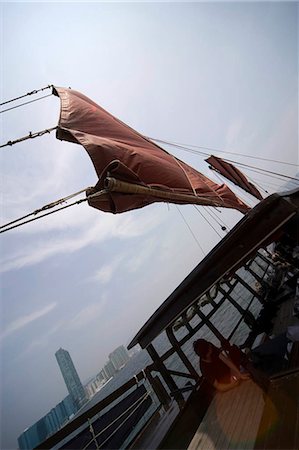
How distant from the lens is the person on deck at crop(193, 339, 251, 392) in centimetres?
529

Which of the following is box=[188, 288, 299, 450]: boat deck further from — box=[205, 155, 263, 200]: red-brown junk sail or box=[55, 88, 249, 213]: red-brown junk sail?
box=[205, 155, 263, 200]: red-brown junk sail

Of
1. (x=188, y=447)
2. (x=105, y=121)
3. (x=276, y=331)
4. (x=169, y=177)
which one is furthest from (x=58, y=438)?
(x=105, y=121)

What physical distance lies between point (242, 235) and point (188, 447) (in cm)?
392

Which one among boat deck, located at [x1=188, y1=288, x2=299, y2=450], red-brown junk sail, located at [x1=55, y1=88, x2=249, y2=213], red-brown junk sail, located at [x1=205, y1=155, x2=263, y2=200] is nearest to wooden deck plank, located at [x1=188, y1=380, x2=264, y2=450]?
boat deck, located at [x1=188, y1=288, x2=299, y2=450]

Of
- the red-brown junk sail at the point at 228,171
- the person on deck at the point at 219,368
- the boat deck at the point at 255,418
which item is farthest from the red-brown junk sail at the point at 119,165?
the red-brown junk sail at the point at 228,171

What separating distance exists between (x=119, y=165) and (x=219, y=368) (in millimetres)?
4825

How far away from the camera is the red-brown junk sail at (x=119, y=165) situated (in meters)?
4.69

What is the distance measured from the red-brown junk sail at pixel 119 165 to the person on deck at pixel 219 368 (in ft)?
11.5

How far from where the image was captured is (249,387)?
495cm

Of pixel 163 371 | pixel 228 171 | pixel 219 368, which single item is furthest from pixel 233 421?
pixel 228 171

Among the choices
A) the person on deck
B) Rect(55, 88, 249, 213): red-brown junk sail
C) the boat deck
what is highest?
Rect(55, 88, 249, 213): red-brown junk sail

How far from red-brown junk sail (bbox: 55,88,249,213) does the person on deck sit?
3.49 metres

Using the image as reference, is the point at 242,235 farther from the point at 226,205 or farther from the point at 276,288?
the point at 276,288

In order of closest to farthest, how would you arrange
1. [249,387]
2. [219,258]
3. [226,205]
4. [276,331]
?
[219,258] → [249,387] → [276,331] → [226,205]
